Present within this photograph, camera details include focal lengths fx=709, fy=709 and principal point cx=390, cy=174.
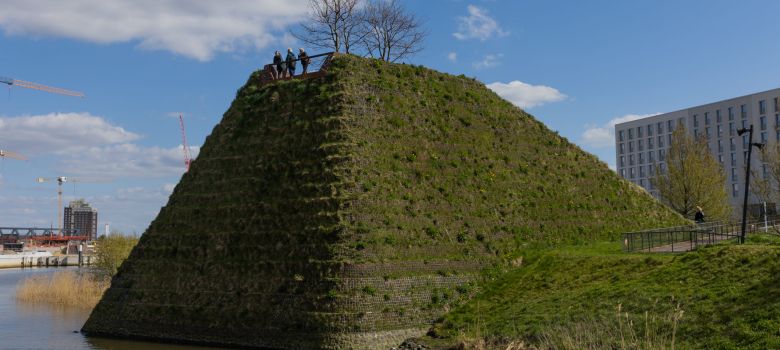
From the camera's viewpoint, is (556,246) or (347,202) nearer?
(347,202)

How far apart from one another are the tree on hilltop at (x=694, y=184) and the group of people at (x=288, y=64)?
118 feet

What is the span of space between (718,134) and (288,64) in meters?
92.0

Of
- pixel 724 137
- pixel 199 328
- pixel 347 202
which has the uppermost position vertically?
pixel 724 137

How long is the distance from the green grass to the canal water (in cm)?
1199

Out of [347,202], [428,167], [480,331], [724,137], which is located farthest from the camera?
[724,137]

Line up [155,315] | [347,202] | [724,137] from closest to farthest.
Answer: [347,202], [155,315], [724,137]

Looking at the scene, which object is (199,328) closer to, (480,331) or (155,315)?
(155,315)

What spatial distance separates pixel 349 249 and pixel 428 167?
7.34 metres

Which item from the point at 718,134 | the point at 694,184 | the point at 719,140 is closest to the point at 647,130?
the point at 718,134

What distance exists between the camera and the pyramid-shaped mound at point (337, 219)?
1063 inches

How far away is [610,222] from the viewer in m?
39.9

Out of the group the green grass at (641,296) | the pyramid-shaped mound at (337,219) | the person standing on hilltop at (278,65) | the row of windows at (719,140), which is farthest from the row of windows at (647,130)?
the person standing on hilltop at (278,65)

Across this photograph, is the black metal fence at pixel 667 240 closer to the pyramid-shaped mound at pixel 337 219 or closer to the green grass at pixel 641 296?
the green grass at pixel 641 296

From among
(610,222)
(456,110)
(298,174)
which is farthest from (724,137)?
(298,174)
